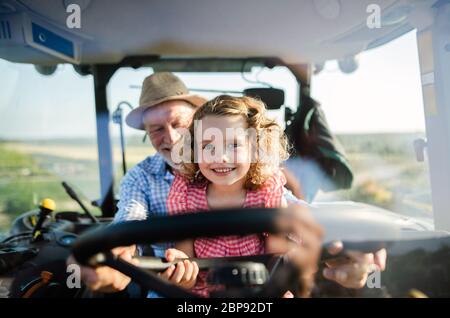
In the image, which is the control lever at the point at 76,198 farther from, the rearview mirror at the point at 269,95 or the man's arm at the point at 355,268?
the man's arm at the point at 355,268

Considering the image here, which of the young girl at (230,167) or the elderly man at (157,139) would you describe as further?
the elderly man at (157,139)

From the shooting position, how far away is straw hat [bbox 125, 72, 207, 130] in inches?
61.5

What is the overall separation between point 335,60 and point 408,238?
0.69 metres

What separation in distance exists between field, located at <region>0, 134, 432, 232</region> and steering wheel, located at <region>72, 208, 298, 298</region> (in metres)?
0.65

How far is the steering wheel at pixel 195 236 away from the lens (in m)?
0.90

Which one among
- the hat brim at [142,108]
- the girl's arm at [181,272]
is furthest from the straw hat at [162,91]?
the girl's arm at [181,272]

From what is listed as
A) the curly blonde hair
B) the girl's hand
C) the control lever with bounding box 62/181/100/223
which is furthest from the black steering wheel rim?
the control lever with bounding box 62/181/100/223

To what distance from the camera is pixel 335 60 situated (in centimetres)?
171

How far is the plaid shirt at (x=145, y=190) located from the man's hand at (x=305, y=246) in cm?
60

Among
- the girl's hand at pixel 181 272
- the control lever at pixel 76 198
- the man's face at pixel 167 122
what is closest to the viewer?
the girl's hand at pixel 181 272

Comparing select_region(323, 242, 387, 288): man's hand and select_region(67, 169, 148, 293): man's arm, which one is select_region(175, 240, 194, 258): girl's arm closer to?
select_region(67, 169, 148, 293): man's arm

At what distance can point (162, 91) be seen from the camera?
1.57m
